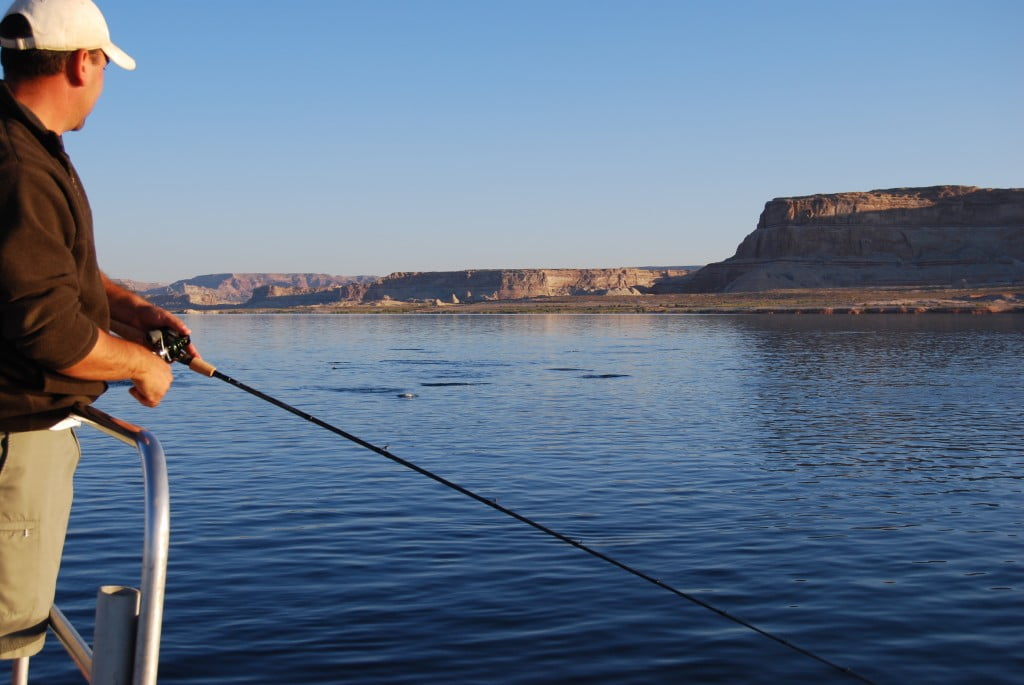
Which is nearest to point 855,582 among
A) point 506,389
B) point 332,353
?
point 506,389

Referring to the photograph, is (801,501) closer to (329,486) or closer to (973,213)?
(329,486)

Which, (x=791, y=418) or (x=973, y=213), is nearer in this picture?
(x=791, y=418)

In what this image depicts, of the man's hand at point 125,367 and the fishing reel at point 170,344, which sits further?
the fishing reel at point 170,344

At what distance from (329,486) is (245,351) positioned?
1612 inches

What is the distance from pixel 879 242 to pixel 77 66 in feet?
559

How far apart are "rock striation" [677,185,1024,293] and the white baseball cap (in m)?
→ 149

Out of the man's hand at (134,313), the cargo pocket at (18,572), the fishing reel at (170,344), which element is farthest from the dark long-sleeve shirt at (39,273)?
the man's hand at (134,313)

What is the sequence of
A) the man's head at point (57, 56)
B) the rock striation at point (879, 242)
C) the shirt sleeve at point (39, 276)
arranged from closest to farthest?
1. the shirt sleeve at point (39, 276)
2. the man's head at point (57, 56)
3. the rock striation at point (879, 242)

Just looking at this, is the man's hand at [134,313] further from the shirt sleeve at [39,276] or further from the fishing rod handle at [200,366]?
the shirt sleeve at [39,276]

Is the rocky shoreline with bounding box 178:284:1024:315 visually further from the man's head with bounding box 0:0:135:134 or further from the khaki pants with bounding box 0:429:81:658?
the khaki pants with bounding box 0:429:81:658

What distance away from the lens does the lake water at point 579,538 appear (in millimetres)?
7500

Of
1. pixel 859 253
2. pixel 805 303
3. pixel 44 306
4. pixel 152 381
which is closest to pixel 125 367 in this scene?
pixel 152 381

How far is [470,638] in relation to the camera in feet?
25.7

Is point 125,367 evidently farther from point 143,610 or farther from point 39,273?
point 143,610
